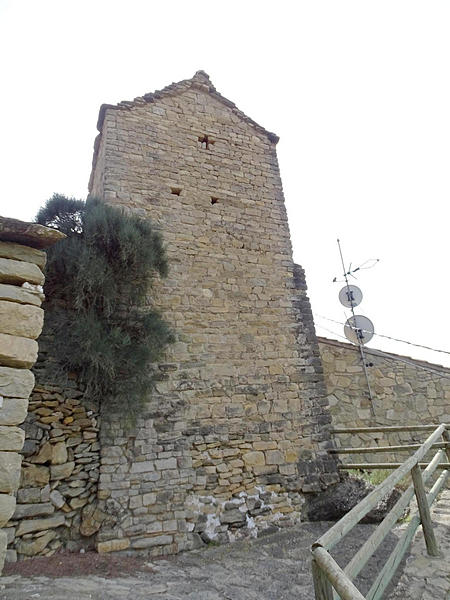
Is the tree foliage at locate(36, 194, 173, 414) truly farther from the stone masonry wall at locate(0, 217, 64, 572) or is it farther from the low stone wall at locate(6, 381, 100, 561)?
the stone masonry wall at locate(0, 217, 64, 572)

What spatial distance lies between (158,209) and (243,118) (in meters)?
3.38

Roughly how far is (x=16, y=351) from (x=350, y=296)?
7.96 meters

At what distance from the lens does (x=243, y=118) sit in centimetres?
831

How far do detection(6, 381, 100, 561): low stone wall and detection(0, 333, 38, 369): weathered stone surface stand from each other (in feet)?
8.15

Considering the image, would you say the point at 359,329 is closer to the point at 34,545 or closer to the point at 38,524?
the point at 38,524

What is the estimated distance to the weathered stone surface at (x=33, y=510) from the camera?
409 centimetres

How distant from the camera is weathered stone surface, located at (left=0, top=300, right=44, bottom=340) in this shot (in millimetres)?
2361

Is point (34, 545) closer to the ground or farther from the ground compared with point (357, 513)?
closer to the ground

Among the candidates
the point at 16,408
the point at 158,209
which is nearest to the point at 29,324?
the point at 16,408

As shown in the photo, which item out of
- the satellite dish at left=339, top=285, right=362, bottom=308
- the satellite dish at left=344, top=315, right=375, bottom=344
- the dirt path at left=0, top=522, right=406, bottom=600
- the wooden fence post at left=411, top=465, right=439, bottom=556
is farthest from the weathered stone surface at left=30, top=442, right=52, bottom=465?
the satellite dish at left=339, top=285, right=362, bottom=308

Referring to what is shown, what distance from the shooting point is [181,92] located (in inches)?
306

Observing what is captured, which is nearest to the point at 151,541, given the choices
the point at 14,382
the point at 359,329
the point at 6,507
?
the point at 6,507

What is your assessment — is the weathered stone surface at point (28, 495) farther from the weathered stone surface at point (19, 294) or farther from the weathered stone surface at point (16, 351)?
the weathered stone surface at point (19, 294)

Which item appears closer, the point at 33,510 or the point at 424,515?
the point at 424,515
